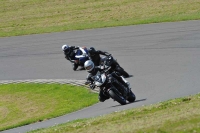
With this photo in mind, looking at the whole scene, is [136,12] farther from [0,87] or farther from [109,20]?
[0,87]

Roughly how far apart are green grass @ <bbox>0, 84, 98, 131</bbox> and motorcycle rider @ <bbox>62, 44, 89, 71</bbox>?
7.04ft

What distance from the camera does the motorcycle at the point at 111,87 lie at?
1630 cm

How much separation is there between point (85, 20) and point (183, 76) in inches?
763

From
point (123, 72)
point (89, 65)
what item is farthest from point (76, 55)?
point (89, 65)

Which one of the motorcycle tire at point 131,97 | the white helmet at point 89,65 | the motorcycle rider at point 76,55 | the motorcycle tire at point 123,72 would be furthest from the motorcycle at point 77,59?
the white helmet at point 89,65

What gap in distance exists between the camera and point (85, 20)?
38.2m

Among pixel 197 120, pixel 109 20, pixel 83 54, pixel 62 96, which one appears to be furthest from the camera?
pixel 109 20

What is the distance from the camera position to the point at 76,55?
80.2 feet

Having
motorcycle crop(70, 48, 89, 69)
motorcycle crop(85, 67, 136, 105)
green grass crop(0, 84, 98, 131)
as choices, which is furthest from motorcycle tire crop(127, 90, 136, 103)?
motorcycle crop(70, 48, 89, 69)

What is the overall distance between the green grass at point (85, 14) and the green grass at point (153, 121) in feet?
64.5

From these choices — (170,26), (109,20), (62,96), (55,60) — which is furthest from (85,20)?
(62,96)

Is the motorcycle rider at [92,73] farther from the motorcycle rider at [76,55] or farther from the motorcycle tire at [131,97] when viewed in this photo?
the motorcycle rider at [76,55]

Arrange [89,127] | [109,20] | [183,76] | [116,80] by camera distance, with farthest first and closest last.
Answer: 1. [109,20]
2. [183,76]
3. [116,80]
4. [89,127]

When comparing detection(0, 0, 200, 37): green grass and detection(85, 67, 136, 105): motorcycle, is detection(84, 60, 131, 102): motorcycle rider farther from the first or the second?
detection(0, 0, 200, 37): green grass
